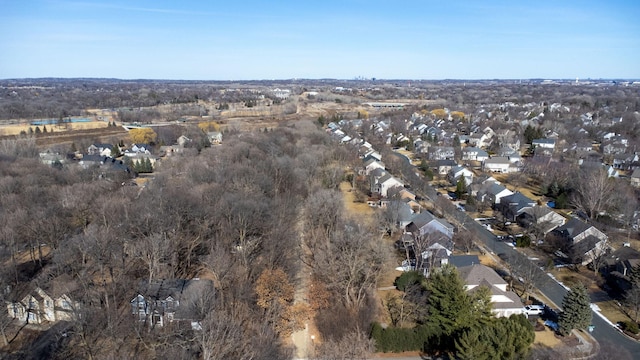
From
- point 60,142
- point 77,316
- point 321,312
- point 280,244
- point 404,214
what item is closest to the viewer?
point 77,316

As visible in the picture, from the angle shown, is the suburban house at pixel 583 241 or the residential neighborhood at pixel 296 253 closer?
the residential neighborhood at pixel 296 253

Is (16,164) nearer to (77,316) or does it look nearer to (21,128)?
(77,316)

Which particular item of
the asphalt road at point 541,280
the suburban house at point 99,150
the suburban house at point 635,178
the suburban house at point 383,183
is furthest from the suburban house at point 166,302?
the suburban house at point 99,150

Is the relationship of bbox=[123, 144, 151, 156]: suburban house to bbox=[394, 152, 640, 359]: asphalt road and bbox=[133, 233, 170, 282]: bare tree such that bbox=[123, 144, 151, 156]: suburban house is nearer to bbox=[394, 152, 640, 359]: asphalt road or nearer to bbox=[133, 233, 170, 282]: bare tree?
bbox=[133, 233, 170, 282]: bare tree

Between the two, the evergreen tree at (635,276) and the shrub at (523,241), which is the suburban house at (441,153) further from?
the evergreen tree at (635,276)

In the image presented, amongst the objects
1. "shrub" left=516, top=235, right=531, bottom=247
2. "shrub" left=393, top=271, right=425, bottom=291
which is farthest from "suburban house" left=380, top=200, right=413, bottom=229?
"shrub" left=393, top=271, right=425, bottom=291

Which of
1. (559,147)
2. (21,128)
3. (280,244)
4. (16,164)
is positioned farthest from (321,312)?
(21,128)

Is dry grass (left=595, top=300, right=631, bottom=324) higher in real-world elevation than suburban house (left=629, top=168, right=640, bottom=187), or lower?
lower
